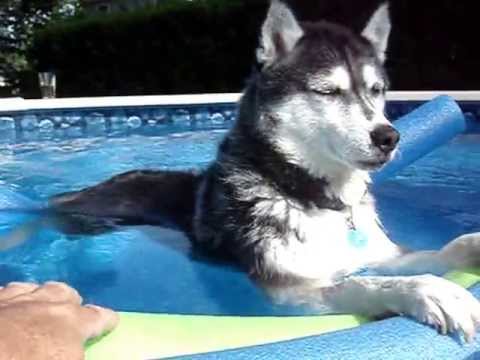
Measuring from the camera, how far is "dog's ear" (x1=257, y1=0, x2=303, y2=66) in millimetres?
3529

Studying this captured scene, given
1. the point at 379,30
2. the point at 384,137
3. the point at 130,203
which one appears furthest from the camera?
the point at 130,203

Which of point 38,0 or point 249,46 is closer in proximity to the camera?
point 249,46

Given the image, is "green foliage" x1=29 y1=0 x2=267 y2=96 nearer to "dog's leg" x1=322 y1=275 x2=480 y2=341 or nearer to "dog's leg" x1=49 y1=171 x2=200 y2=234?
"dog's leg" x1=49 y1=171 x2=200 y2=234

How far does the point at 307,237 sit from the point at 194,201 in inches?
38.5

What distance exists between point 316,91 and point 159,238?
130 cm

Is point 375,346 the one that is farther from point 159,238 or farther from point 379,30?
point 159,238

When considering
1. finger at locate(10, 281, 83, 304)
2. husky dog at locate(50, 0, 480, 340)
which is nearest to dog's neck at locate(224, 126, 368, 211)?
husky dog at locate(50, 0, 480, 340)

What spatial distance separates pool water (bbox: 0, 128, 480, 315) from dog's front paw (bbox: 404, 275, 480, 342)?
3.00ft

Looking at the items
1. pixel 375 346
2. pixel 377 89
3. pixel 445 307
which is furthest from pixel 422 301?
pixel 377 89

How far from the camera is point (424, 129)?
16.7 ft

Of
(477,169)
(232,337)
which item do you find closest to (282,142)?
(232,337)

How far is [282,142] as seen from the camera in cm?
348

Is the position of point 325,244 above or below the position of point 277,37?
below

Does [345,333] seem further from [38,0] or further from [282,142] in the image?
[38,0]
